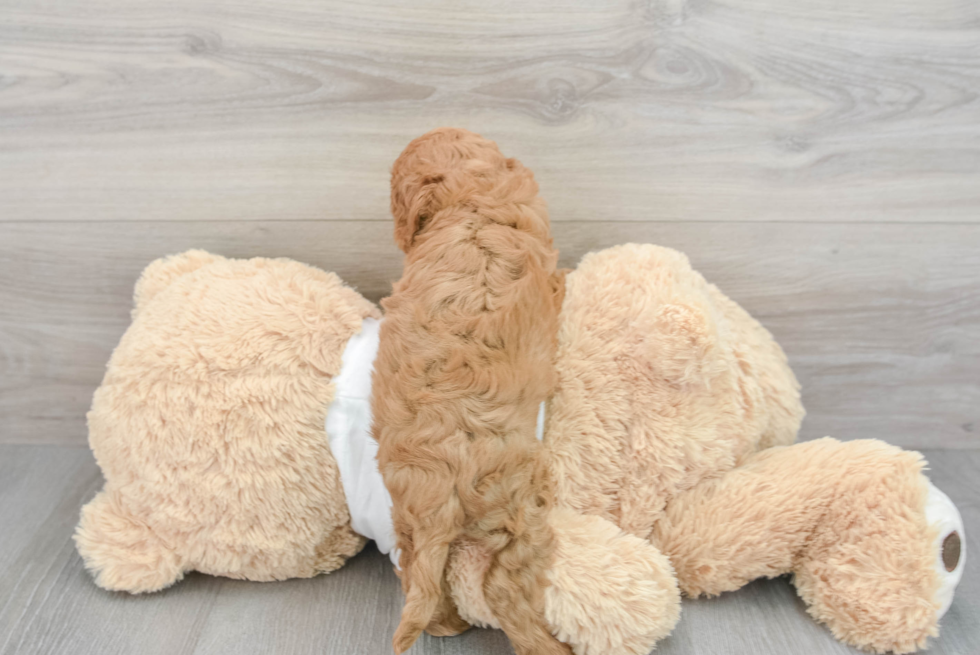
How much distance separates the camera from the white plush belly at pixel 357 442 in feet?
2.11

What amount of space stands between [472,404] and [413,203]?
0.20 meters

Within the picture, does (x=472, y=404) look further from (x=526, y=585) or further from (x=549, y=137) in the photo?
(x=549, y=137)

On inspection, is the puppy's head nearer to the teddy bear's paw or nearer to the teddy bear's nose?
the teddy bear's paw

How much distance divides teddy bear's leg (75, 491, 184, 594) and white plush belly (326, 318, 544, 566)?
208 mm

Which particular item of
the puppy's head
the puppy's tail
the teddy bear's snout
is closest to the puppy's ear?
the puppy's head

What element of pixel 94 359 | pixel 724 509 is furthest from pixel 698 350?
pixel 94 359

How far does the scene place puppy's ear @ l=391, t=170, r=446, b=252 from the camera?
0.61 metres

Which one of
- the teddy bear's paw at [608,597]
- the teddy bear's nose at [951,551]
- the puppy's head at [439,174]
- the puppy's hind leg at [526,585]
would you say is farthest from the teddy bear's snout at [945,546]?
the puppy's head at [439,174]

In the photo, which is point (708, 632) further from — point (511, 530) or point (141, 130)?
point (141, 130)

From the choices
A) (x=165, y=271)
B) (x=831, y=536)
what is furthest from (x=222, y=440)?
(x=831, y=536)

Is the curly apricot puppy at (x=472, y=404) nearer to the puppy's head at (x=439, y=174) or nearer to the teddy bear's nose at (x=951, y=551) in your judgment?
the puppy's head at (x=439, y=174)

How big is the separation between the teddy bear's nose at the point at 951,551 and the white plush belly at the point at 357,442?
15.4 inches

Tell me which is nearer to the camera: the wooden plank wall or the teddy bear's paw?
the teddy bear's paw

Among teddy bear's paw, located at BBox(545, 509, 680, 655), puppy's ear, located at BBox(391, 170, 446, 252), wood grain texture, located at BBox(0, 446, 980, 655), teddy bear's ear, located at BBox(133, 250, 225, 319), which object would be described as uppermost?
puppy's ear, located at BBox(391, 170, 446, 252)
